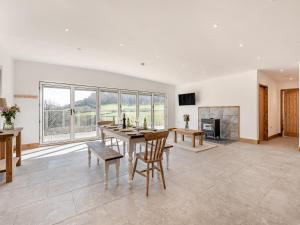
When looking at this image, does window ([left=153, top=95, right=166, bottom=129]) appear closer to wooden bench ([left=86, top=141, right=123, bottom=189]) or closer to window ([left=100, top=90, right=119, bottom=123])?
window ([left=100, top=90, right=119, bottom=123])

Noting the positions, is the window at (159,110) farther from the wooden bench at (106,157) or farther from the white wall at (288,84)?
the white wall at (288,84)

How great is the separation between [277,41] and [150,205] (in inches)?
164

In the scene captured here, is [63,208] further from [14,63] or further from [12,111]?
[14,63]

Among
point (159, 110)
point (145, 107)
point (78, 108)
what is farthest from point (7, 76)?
point (159, 110)

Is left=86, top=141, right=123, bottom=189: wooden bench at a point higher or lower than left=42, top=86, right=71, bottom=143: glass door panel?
lower

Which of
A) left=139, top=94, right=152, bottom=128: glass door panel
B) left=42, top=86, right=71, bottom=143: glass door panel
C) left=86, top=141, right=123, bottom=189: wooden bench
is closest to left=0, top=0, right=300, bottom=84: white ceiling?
left=42, top=86, right=71, bottom=143: glass door panel

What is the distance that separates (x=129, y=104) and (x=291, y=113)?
7413 millimetres

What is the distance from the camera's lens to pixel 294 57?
403cm

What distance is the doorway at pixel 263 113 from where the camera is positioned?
18.8 feet

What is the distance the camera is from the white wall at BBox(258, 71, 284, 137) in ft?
19.8

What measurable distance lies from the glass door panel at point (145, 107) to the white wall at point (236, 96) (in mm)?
2214

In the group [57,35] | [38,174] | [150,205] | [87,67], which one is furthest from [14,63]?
[150,205]

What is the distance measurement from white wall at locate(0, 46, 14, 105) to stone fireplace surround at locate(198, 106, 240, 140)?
7.06 meters

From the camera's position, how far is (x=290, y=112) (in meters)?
6.89
